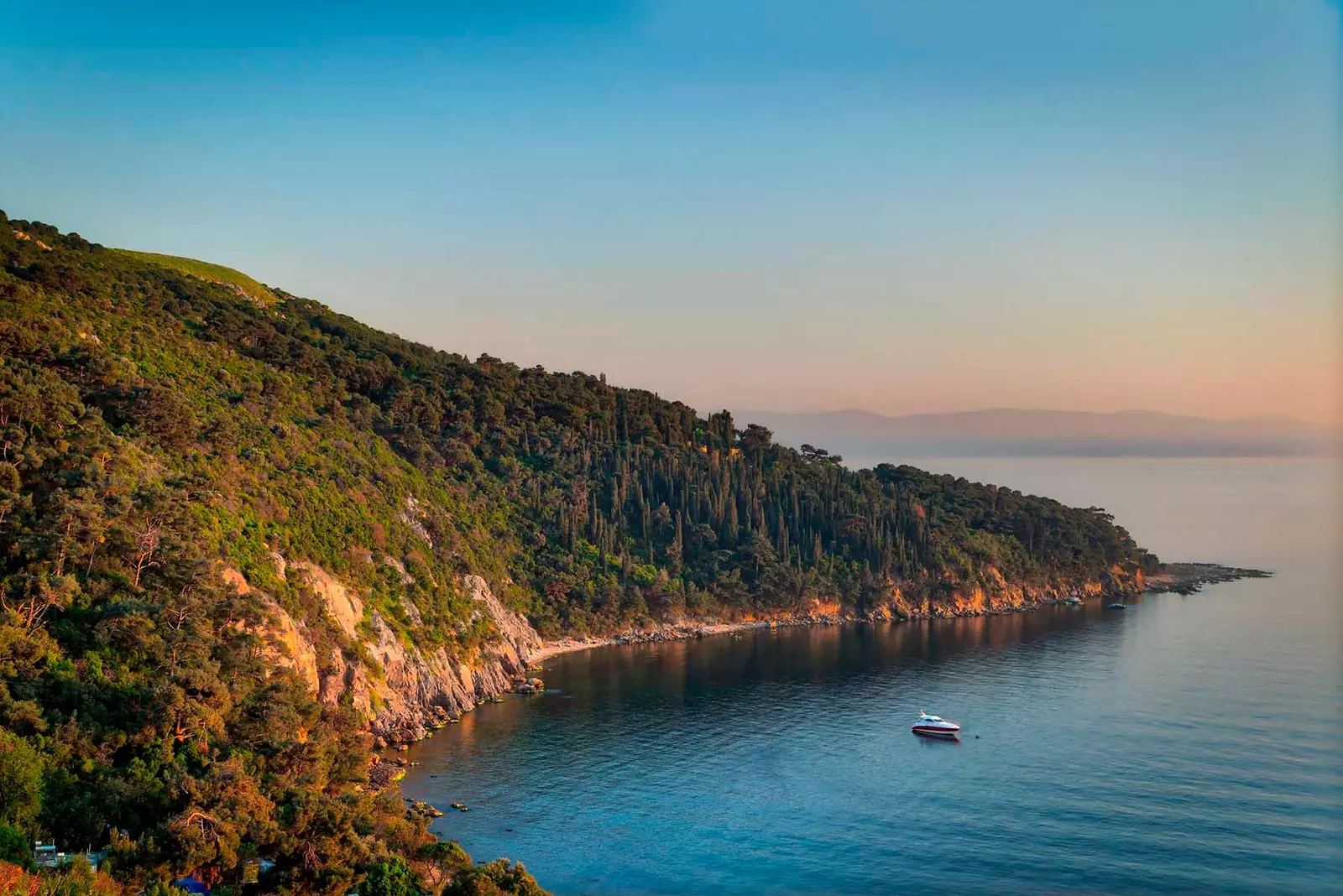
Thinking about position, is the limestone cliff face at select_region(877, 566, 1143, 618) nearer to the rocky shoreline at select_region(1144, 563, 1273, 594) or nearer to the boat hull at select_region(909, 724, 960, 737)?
the rocky shoreline at select_region(1144, 563, 1273, 594)

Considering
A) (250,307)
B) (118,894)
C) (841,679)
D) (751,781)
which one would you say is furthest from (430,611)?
(250,307)

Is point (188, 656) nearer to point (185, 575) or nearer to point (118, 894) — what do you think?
point (185, 575)

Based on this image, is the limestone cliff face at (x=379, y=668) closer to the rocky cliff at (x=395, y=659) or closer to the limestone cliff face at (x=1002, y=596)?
the rocky cliff at (x=395, y=659)

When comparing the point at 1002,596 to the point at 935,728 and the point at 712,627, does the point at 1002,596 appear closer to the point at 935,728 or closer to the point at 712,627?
the point at 712,627

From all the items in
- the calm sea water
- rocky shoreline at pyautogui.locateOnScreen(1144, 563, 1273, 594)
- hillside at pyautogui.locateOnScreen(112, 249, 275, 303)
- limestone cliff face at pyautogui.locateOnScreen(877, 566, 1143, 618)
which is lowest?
the calm sea water

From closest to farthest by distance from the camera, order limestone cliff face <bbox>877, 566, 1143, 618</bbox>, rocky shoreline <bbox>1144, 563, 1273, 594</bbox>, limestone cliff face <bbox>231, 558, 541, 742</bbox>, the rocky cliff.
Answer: limestone cliff face <bbox>231, 558, 541, 742</bbox>
the rocky cliff
limestone cliff face <bbox>877, 566, 1143, 618</bbox>
rocky shoreline <bbox>1144, 563, 1273, 594</bbox>

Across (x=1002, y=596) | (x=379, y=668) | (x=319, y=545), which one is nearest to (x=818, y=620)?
(x=1002, y=596)

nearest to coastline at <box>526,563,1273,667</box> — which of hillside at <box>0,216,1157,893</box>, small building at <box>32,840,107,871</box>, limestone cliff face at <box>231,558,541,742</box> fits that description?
hillside at <box>0,216,1157,893</box>
